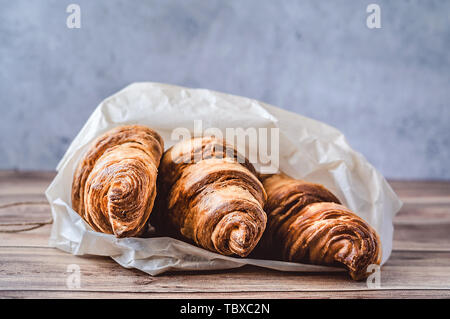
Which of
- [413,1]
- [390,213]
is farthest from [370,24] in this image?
[390,213]

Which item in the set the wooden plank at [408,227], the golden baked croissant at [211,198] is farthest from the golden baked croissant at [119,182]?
the wooden plank at [408,227]

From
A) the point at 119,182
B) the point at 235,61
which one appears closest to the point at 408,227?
the point at 119,182

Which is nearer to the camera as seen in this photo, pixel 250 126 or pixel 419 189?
pixel 250 126

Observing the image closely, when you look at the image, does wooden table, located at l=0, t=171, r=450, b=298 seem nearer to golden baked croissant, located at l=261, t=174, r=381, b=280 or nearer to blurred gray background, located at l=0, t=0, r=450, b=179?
golden baked croissant, located at l=261, t=174, r=381, b=280

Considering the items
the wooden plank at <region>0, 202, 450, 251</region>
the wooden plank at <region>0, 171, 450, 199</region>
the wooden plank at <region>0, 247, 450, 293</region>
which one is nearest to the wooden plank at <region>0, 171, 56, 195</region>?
the wooden plank at <region>0, 171, 450, 199</region>

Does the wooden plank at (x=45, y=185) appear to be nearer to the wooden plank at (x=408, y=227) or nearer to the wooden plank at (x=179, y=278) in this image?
the wooden plank at (x=408, y=227)

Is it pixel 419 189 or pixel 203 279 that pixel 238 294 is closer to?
pixel 203 279

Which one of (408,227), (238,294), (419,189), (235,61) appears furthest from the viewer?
(235,61)
